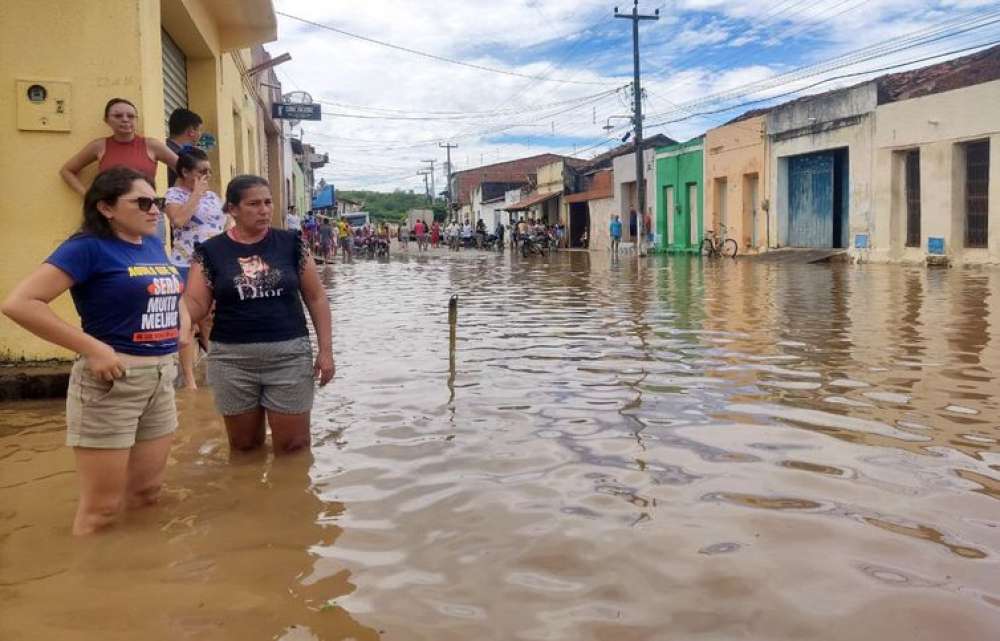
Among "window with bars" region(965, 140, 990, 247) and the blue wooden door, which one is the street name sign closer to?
the blue wooden door

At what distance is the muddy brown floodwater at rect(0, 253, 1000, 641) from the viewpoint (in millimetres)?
2541

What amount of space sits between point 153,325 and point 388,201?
117m

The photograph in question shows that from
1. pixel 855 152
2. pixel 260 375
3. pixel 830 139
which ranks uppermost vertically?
pixel 830 139

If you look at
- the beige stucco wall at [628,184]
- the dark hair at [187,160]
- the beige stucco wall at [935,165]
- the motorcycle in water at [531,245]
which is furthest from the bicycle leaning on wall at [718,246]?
the dark hair at [187,160]

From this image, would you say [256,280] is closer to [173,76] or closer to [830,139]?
[173,76]

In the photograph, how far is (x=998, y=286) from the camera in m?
13.3

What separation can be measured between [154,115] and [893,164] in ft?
65.2

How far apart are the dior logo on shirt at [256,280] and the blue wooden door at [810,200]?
23358 millimetres

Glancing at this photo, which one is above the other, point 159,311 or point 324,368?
point 159,311

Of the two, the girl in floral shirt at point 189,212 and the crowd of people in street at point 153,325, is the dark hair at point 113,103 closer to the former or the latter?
the crowd of people in street at point 153,325

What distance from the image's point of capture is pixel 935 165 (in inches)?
802

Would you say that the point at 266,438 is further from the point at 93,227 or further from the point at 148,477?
the point at 93,227

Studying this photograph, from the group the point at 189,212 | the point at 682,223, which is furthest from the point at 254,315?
the point at 682,223

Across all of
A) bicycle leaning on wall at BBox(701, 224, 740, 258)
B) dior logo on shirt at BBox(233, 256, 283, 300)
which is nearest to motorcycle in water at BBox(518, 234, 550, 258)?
bicycle leaning on wall at BBox(701, 224, 740, 258)
